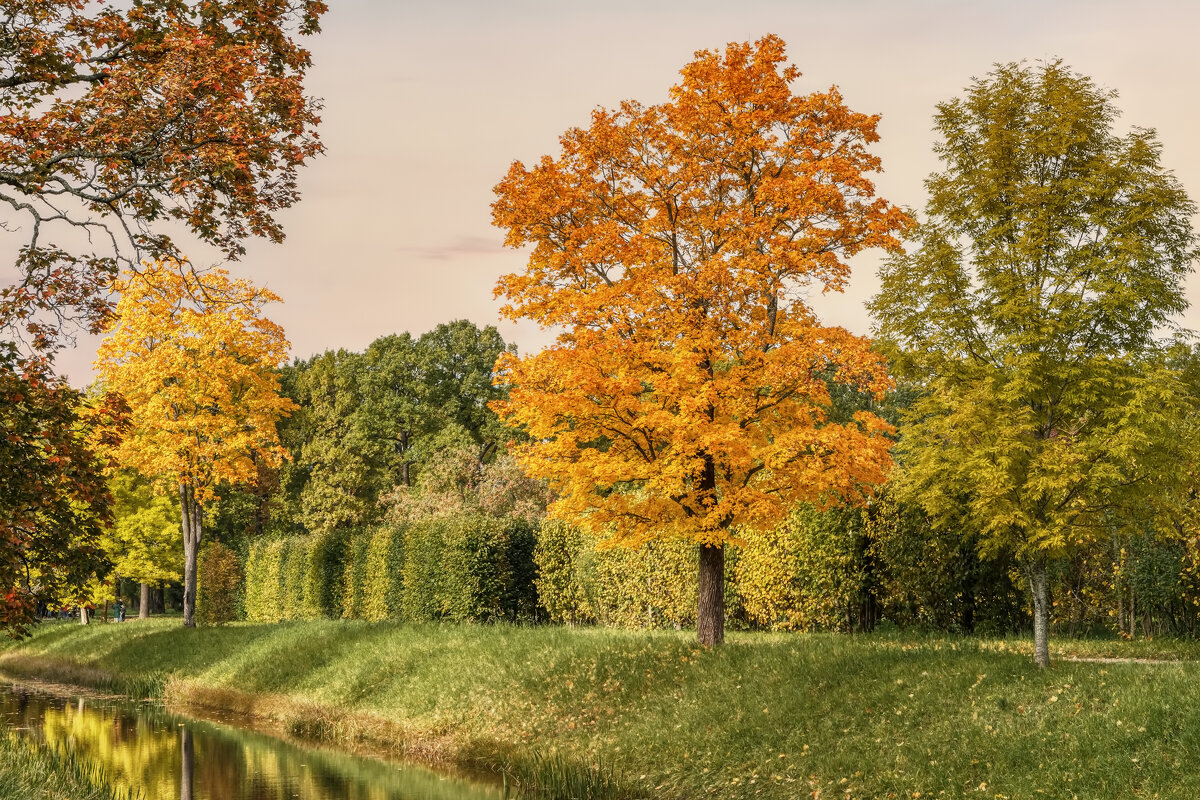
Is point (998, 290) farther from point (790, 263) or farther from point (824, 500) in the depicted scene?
point (824, 500)

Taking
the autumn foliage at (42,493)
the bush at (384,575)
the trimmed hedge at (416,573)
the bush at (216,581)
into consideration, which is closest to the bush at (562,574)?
the trimmed hedge at (416,573)

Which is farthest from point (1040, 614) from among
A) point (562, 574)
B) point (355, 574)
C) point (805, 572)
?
point (355, 574)

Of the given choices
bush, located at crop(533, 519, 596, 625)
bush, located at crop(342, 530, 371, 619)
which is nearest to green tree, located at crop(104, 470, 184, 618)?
bush, located at crop(342, 530, 371, 619)

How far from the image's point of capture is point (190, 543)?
36.4 m

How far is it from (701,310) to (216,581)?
3809cm

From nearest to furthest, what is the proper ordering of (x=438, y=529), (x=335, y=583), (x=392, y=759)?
(x=392, y=759), (x=438, y=529), (x=335, y=583)

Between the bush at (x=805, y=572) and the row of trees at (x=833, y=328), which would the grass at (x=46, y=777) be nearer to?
the row of trees at (x=833, y=328)

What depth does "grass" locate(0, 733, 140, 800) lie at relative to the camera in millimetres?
11242

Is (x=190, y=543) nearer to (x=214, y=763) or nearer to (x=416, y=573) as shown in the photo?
(x=416, y=573)

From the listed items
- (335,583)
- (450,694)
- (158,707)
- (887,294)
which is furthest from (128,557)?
(887,294)

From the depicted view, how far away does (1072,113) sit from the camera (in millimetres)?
14930

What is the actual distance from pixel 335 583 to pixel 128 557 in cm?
1100

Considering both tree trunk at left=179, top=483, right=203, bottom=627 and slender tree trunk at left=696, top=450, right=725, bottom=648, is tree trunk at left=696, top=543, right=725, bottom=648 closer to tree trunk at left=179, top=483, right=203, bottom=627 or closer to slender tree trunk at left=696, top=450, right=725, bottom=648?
slender tree trunk at left=696, top=450, right=725, bottom=648

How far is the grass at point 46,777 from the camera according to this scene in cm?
1124
